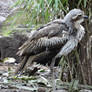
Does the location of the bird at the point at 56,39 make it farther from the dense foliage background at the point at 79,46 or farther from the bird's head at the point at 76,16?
the dense foliage background at the point at 79,46

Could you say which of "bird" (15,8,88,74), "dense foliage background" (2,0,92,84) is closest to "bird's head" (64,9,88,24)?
"bird" (15,8,88,74)

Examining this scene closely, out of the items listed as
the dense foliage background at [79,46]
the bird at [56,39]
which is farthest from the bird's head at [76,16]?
the dense foliage background at [79,46]

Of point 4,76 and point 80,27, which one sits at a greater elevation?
point 80,27

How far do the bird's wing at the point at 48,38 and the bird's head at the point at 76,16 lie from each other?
16 cm

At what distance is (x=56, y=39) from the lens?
443 cm

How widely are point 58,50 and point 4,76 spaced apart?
1.45 metres

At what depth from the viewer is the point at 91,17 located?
15.1 ft

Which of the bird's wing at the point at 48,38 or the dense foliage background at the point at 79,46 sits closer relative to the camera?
the bird's wing at the point at 48,38

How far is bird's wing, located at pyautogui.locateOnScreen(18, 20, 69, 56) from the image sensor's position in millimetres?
4418

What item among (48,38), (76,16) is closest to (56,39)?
(48,38)

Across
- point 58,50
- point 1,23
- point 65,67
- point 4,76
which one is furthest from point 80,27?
point 1,23

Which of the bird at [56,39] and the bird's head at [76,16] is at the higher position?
the bird's head at [76,16]

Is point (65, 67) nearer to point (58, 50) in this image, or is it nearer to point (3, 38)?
point (58, 50)

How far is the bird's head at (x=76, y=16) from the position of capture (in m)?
4.45
